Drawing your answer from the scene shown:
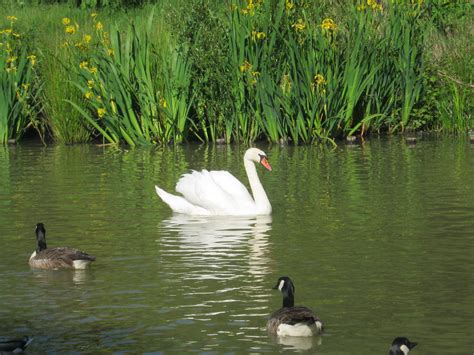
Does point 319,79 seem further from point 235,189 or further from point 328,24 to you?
point 235,189

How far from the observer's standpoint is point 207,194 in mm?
18609

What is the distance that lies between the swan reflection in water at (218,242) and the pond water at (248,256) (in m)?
0.03

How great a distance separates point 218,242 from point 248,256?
1.21 meters

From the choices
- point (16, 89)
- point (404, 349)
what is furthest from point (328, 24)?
point (404, 349)

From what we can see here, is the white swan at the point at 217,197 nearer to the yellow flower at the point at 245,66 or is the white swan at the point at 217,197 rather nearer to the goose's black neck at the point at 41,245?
the goose's black neck at the point at 41,245

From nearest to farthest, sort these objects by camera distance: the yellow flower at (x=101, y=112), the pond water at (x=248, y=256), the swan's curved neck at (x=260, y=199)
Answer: the pond water at (x=248, y=256) → the swan's curved neck at (x=260, y=199) → the yellow flower at (x=101, y=112)

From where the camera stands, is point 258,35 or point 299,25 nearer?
point 299,25

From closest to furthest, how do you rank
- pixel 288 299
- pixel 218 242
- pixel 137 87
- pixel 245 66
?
1. pixel 288 299
2. pixel 218 242
3. pixel 245 66
4. pixel 137 87

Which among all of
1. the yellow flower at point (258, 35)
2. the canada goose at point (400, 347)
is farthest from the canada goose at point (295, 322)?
the yellow flower at point (258, 35)

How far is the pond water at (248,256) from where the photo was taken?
11445 millimetres

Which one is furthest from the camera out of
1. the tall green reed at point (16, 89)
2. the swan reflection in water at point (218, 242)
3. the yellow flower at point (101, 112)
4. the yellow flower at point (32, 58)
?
the yellow flower at point (32, 58)

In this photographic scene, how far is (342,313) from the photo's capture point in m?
12.1

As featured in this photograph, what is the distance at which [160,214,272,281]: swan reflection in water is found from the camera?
14625 mm

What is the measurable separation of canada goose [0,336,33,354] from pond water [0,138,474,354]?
0.38 metres
